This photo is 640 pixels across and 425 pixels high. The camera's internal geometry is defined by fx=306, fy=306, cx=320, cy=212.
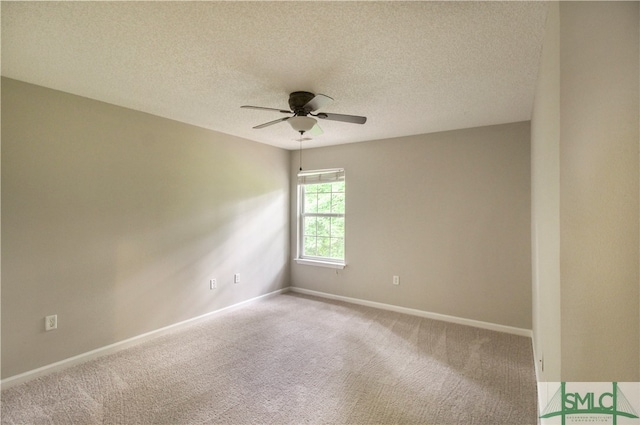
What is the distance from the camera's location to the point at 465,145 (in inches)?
146

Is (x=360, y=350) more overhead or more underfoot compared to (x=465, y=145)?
more underfoot

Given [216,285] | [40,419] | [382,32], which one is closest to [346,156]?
[216,285]

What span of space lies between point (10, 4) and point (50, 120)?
4.34 ft

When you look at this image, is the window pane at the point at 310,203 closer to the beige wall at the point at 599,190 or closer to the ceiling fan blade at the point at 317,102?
the ceiling fan blade at the point at 317,102

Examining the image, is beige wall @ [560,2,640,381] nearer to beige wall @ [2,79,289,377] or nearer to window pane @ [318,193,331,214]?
beige wall @ [2,79,289,377]

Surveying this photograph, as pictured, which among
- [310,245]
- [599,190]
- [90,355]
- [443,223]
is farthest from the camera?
[310,245]

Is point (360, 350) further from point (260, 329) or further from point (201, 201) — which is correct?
point (201, 201)

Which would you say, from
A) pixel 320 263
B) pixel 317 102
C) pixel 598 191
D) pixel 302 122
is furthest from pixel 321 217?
pixel 598 191

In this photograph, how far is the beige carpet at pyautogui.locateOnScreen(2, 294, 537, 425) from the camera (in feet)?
6.74

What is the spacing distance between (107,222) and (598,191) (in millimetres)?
3572

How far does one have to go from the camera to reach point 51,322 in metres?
2.59

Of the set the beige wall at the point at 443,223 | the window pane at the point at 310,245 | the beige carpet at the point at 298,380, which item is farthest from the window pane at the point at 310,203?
the beige carpet at the point at 298,380
